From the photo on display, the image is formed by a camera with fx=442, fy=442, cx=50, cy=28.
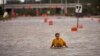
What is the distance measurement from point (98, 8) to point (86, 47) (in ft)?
208

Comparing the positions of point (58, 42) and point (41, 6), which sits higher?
point (58, 42)

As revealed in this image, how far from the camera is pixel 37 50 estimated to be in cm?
1797

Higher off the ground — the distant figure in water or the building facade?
the distant figure in water

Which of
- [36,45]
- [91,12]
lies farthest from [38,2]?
[36,45]

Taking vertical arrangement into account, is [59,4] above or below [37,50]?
below

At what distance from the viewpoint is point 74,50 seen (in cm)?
1789

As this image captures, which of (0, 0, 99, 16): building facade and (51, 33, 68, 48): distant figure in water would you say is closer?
(51, 33, 68, 48): distant figure in water

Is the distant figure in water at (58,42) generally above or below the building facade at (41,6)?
above

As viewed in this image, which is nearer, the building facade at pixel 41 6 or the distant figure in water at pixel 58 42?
the distant figure in water at pixel 58 42

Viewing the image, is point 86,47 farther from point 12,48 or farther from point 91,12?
point 91,12

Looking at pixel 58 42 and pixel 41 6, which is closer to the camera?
pixel 58 42

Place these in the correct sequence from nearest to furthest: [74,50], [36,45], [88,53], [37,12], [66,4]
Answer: [88,53], [74,50], [36,45], [37,12], [66,4]

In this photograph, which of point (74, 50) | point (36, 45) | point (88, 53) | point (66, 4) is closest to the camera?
point (88, 53)

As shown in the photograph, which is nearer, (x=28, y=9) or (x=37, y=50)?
(x=37, y=50)
